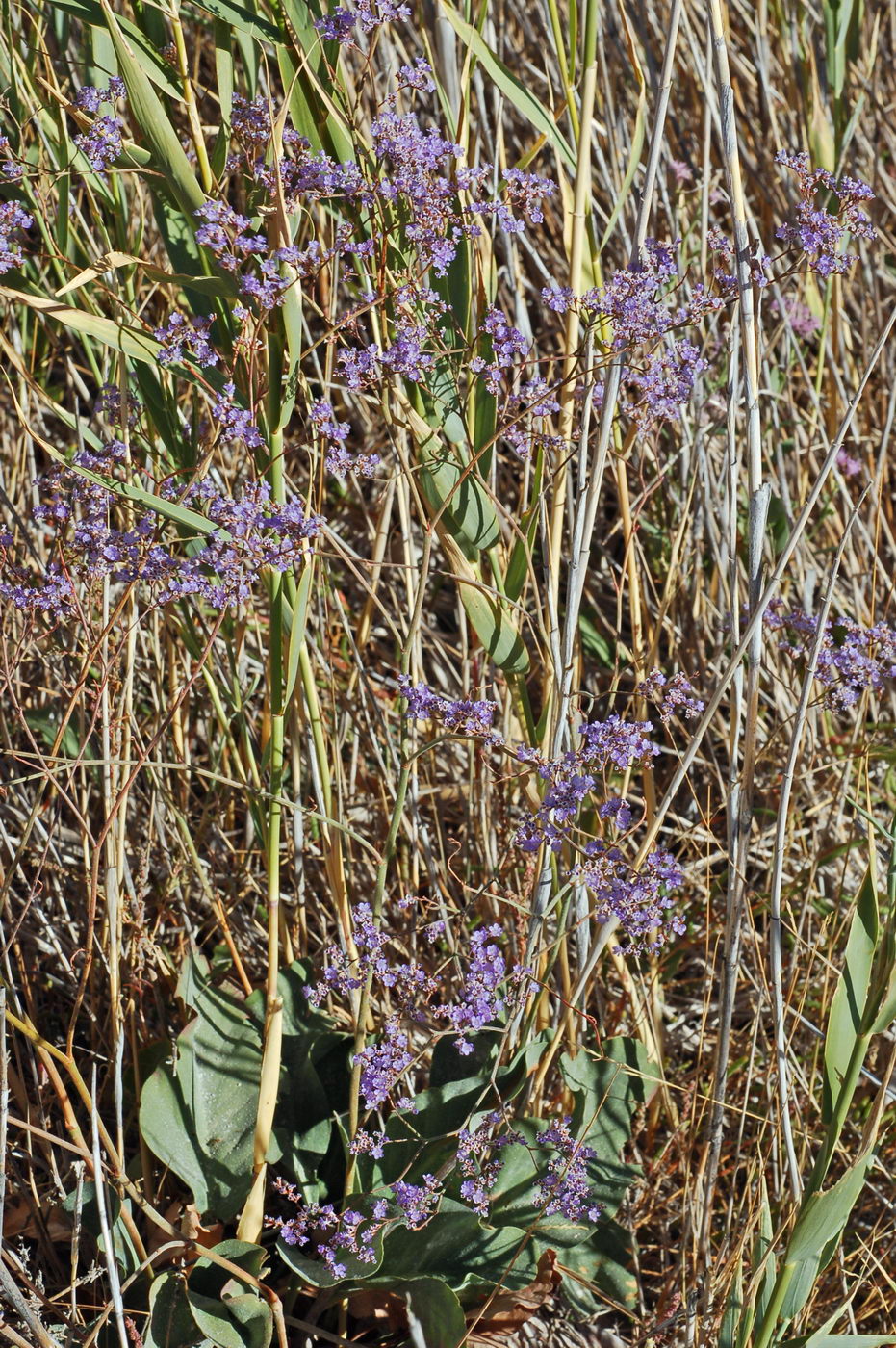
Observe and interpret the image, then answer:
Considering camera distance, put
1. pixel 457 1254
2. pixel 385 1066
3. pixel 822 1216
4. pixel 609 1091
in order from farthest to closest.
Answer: pixel 609 1091, pixel 457 1254, pixel 385 1066, pixel 822 1216

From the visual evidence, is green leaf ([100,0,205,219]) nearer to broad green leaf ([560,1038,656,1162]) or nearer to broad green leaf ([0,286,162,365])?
broad green leaf ([0,286,162,365])

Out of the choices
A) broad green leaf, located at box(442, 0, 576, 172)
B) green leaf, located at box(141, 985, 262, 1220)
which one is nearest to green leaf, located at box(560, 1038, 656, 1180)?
green leaf, located at box(141, 985, 262, 1220)

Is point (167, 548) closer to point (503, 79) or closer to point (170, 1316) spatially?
point (503, 79)

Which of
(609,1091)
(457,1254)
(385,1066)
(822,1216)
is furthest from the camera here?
(609,1091)

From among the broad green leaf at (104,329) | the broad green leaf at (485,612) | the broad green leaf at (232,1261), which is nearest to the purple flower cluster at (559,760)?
the broad green leaf at (485,612)

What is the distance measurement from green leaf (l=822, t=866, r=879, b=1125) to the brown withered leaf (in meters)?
0.38

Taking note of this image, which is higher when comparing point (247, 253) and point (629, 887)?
point (247, 253)

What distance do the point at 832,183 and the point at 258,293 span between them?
44cm

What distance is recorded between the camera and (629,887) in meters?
0.85

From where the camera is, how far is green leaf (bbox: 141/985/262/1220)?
1.09 m

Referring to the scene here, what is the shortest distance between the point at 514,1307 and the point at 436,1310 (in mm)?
160

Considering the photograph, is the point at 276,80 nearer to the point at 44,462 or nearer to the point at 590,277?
the point at 590,277

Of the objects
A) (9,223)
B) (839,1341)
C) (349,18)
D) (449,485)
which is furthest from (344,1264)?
(349,18)

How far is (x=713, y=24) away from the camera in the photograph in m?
0.92
